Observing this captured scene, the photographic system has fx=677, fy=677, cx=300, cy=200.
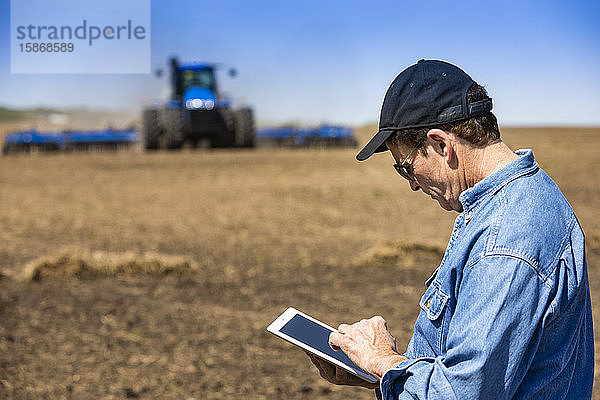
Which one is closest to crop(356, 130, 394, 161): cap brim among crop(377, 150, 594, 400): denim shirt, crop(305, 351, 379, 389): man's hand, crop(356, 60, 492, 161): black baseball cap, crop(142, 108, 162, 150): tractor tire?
crop(356, 60, 492, 161): black baseball cap

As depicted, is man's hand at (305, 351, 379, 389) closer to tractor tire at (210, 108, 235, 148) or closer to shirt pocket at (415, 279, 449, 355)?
shirt pocket at (415, 279, 449, 355)

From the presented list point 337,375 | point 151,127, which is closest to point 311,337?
point 337,375

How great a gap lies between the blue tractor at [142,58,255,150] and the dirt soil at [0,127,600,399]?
8.30 m

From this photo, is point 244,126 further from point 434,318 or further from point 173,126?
point 434,318

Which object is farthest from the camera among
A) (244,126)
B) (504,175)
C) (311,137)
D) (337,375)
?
(311,137)

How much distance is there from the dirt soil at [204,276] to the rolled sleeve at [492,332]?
3.03 meters

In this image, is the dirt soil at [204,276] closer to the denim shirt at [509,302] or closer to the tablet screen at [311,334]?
the tablet screen at [311,334]

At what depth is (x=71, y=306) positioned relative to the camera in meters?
6.02

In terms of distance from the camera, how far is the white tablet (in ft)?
6.02

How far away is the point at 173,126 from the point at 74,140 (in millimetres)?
4377

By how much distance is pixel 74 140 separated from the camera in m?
24.6

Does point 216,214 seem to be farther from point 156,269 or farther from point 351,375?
point 351,375

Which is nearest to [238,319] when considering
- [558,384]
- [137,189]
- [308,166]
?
[558,384]

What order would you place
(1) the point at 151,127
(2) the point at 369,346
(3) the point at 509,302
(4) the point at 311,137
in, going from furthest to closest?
(4) the point at 311,137, (1) the point at 151,127, (2) the point at 369,346, (3) the point at 509,302
